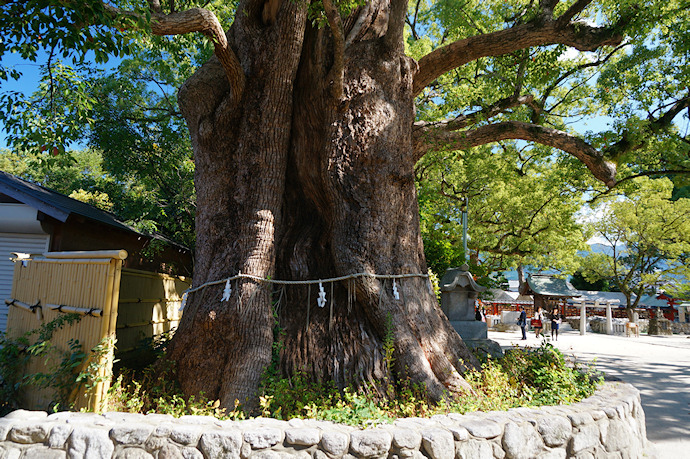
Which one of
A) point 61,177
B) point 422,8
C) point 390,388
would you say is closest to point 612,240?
point 422,8

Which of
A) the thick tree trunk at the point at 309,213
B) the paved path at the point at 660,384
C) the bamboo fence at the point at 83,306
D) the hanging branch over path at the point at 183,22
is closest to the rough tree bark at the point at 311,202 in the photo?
the thick tree trunk at the point at 309,213

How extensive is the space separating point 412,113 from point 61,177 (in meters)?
21.4

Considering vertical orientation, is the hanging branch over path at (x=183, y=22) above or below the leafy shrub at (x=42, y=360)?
above

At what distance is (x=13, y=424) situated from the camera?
310 centimetres

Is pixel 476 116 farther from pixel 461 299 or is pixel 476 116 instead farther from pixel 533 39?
pixel 461 299

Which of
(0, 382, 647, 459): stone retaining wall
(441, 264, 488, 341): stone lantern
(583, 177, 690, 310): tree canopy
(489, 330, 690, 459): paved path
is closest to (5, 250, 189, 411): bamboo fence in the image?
(0, 382, 647, 459): stone retaining wall

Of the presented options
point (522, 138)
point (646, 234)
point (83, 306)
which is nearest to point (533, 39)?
point (522, 138)

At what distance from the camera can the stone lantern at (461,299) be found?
30.0ft

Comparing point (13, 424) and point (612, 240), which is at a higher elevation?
point (612, 240)

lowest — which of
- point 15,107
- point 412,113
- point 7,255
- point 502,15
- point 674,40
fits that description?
point 7,255

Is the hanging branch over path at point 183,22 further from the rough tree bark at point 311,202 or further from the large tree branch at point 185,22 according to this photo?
the rough tree bark at point 311,202

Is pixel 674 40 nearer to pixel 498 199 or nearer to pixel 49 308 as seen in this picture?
pixel 49 308

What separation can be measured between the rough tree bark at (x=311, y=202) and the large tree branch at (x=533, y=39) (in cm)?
3

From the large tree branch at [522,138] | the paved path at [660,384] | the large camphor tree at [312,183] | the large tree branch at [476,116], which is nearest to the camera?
the large camphor tree at [312,183]
